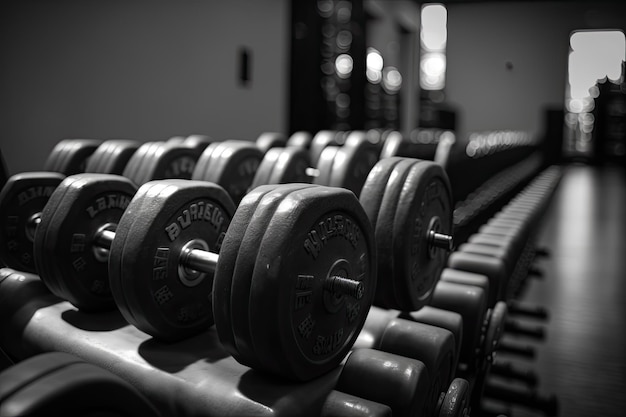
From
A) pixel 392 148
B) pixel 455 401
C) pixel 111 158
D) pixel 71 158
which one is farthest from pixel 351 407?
pixel 392 148

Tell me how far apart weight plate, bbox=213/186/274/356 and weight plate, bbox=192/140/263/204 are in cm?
54

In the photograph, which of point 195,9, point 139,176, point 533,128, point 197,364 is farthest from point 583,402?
point 533,128

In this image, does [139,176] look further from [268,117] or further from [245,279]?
[268,117]

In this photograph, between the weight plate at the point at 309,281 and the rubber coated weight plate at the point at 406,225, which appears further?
the rubber coated weight plate at the point at 406,225

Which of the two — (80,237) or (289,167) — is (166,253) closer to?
(80,237)

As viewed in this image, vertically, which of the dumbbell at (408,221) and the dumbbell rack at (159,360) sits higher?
the dumbbell at (408,221)

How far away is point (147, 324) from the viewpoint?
775mm

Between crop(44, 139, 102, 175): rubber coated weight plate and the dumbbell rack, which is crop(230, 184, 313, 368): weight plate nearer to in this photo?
the dumbbell rack

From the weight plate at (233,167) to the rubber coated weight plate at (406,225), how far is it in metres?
0.43

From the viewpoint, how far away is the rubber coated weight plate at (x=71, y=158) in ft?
4.69

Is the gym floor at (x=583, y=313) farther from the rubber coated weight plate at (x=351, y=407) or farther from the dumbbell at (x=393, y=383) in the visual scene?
the rubber coated weight plate at (x=351, y=407)

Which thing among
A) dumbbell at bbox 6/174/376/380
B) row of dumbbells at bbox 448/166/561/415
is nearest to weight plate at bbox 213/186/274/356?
dumbbell at bbox 6/174/376/380

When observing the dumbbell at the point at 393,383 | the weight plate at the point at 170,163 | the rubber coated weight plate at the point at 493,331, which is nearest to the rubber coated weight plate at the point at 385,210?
the dumbbell at the point at 393,383

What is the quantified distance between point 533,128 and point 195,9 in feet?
25.4
